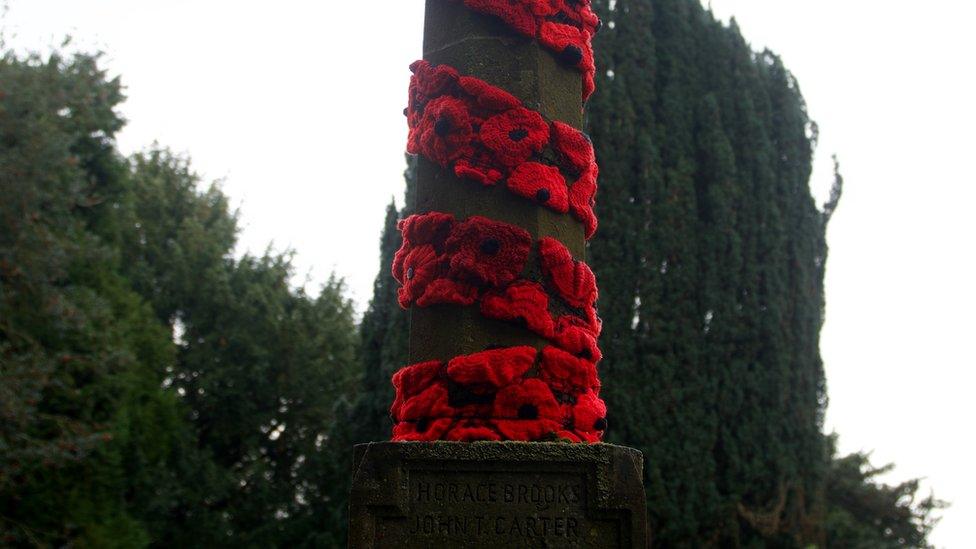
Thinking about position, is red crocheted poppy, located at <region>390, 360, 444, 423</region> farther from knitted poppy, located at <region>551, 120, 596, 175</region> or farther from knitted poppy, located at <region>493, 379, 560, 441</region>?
knitted poppy, located at <region>551, 120, 596, 175</region>

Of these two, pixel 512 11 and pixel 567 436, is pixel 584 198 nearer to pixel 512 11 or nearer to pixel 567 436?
pixel 512 11

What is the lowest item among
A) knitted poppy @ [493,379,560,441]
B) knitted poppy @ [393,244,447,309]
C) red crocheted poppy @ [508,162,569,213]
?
knitted poppy @ [493,379,560,441]

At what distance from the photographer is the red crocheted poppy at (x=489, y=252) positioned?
3.34m

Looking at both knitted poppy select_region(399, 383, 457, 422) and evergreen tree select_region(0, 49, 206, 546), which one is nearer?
knitted poppy select_region(399, 383, 457, 422)

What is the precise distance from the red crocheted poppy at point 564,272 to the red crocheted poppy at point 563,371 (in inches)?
9.0

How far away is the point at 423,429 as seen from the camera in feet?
10.8

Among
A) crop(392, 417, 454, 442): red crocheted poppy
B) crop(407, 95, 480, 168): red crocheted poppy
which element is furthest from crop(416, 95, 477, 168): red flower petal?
crop(392, 417, 454, 442): red crocheted poppy

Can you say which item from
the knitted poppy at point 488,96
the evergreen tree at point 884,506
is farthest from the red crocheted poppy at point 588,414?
the evergreen tree at point 884,506

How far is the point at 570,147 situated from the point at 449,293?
777 millimetres

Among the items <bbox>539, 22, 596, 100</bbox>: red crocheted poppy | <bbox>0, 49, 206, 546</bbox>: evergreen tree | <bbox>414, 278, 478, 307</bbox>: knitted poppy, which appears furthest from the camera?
<bbox>0, 49, 206, 546</bbox>: evergreen tree

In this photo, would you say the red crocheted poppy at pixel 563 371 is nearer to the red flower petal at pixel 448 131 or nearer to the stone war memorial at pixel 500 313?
the stone war memorial at pixel 500 313

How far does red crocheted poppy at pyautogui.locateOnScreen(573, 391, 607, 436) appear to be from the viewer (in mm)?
3352

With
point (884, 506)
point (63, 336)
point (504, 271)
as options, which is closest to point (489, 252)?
point (504, 271)

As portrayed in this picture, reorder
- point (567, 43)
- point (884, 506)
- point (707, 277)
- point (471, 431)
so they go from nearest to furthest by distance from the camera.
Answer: point (471, 431) < point (567, 43) < point (707, 277) < point (884, 506)
